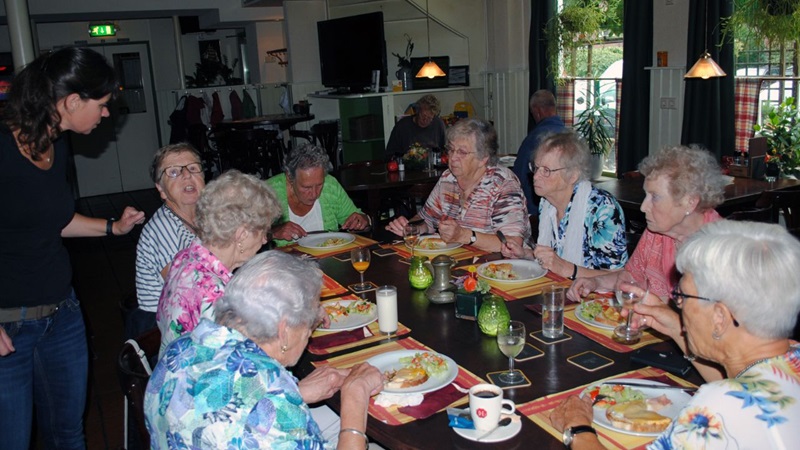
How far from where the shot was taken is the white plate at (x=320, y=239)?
349 centimetres

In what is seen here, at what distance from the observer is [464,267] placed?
2990 millimetres

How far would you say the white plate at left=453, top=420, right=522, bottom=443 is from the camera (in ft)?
5.27

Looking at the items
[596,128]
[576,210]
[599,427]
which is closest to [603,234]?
[576,210]

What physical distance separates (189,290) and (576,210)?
180 cm

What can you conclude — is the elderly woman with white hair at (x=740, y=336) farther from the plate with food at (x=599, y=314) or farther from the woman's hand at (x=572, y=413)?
the plate with food at (x=599, y=314)

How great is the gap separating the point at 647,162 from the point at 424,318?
3.77 ft

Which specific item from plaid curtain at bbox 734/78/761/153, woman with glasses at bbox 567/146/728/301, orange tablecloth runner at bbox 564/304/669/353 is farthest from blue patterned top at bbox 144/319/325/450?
plaid curtain at bbox 734/78/761/153

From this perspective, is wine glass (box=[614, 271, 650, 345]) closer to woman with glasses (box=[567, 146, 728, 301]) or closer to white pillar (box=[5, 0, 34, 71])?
woman with glasses (box=[567, 146, 728, 301])

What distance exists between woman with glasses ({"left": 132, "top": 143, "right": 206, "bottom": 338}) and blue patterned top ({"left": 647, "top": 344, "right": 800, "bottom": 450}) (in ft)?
6.51

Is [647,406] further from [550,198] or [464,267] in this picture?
[550,198]

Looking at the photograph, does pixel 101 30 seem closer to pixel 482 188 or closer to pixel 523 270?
pixel 482 188

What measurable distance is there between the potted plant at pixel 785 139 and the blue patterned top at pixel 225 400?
16.1ft

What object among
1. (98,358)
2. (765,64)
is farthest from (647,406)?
(765,64)

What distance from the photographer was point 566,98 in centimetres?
785
